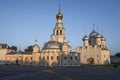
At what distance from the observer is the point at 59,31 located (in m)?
87.7

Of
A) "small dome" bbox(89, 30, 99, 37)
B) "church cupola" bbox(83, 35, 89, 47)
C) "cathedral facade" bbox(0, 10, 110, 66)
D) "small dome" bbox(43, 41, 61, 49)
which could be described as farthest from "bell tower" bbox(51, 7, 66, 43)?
"small dome" bbox(89, 30, 99, 37)

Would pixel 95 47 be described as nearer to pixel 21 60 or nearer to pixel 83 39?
pixel 83 39

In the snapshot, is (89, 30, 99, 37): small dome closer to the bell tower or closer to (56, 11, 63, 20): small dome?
the bell tower

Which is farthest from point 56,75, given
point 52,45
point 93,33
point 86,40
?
point 93,33

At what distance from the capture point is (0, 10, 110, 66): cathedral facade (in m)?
77.4

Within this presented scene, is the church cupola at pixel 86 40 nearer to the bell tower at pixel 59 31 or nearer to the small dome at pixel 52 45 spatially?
the bell tower at pixel 59 31

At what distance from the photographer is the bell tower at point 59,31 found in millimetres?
86812

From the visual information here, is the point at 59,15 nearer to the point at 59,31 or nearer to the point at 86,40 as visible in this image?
the point at 59,31

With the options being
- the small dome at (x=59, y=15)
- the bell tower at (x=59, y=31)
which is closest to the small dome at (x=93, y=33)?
the bell tower at (x=59, y=31)

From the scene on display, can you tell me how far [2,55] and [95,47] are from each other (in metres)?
44.2

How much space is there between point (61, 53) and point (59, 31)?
13.6 metres

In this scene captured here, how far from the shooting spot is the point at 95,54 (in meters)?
86.6

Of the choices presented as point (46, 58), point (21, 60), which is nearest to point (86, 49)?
point (46, 58)

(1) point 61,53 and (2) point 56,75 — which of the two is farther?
(1) point 61,53
